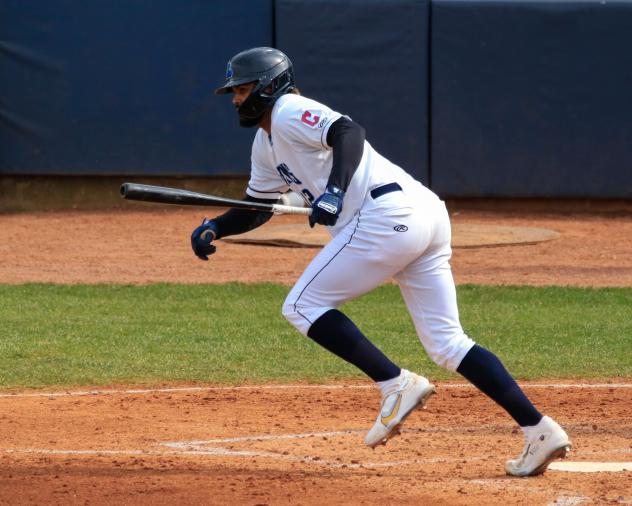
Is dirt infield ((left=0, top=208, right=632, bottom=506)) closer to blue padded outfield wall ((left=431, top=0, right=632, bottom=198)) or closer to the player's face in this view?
the player's face

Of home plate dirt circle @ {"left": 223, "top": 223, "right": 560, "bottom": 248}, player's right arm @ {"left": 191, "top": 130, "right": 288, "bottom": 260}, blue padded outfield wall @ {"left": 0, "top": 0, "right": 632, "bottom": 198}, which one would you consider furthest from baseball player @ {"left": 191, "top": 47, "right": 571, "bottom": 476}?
blue padded outfield wall @ {"left": 0, "top": 0, "right": 632, "bottom": 198}

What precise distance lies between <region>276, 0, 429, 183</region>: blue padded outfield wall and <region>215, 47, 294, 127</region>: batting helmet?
32.8 feet

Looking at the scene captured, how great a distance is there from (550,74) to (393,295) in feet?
19.0

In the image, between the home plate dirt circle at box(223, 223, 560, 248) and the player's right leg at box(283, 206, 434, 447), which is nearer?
the player's right leg at box(283, 206, 434, 447)

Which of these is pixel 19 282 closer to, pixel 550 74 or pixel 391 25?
pixel 391 25

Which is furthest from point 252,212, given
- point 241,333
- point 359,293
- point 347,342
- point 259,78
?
point 241,333

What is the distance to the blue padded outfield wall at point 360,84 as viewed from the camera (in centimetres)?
1486

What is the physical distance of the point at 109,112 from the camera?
49.5 feet

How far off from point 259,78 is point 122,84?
10416 mm

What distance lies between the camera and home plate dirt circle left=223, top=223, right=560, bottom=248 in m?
12.7

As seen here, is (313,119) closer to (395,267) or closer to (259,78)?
(259,78)

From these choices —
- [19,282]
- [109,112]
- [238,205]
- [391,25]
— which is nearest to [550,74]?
[391,25]

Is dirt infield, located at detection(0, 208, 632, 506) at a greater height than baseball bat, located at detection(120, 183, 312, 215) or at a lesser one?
lesser

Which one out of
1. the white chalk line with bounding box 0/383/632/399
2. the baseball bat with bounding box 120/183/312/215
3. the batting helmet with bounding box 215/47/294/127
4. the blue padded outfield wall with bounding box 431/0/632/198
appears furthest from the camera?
the blue padded outfield wall with bounding box 431/0/632/198
